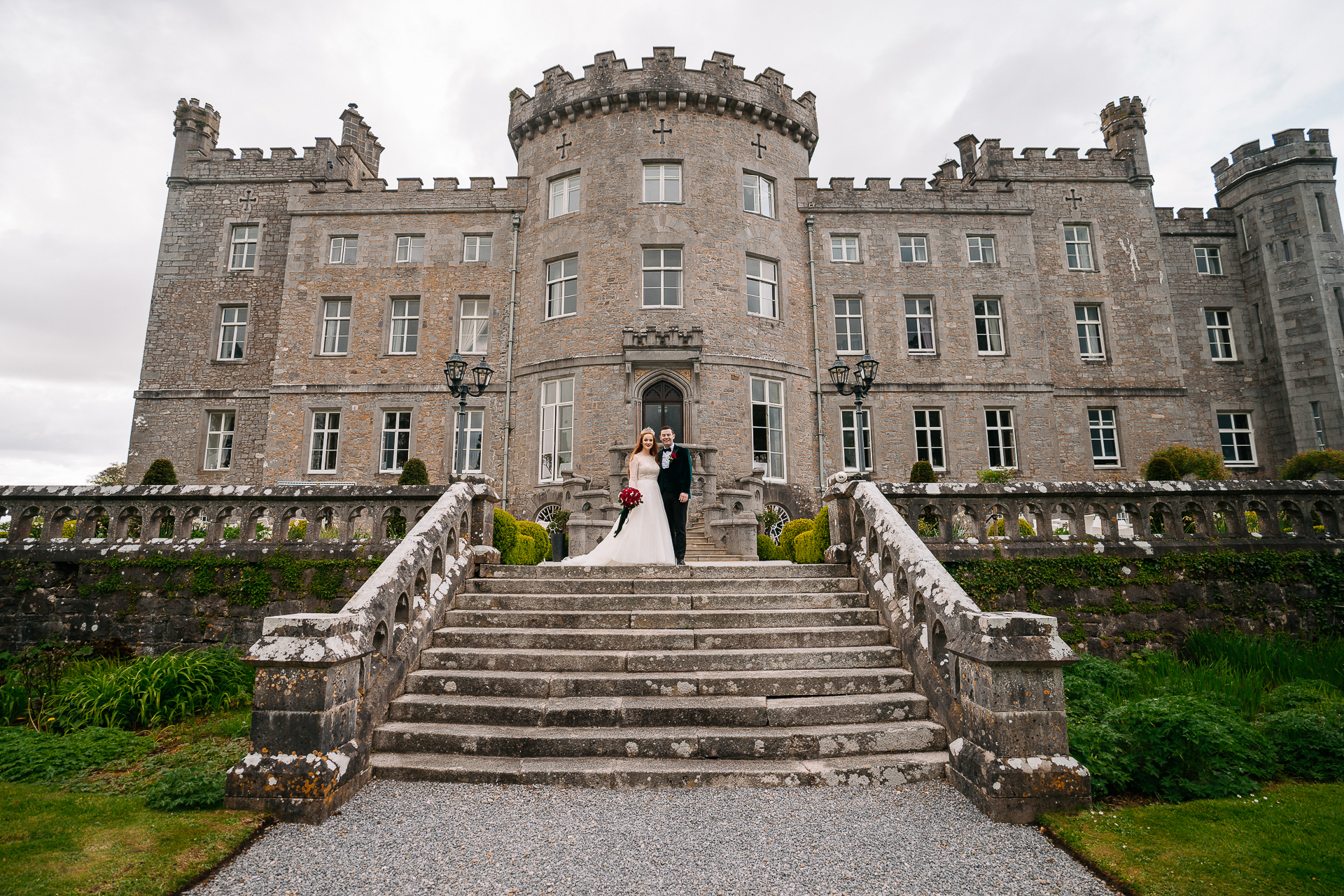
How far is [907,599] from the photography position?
614 centimetres

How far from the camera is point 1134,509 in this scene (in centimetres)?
809

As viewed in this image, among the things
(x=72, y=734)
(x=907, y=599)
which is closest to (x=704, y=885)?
(x=907, y=599)

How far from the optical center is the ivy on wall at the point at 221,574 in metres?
8.05

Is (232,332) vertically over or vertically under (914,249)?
under

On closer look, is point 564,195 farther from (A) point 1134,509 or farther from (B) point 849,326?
(A) point 1134,509

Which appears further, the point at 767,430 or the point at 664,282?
the point at 664,282

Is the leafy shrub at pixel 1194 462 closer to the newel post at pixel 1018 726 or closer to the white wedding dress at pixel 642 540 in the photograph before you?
the white wedding dress at pixel 642 540

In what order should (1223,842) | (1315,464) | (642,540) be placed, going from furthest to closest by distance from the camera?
(1315,464)
(642,540)
(1223,842)

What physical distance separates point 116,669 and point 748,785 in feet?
23.3

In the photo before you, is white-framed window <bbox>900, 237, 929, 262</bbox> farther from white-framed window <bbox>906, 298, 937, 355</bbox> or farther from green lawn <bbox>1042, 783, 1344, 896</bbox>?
green lawn <bbox>1042, 783, 1344, 896</bbox>

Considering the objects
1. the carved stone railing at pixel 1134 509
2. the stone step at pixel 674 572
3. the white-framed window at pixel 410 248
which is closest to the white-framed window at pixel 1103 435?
the carved stone railing at pixel 1134 509

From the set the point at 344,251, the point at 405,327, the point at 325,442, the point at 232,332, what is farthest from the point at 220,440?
the point at 344,251

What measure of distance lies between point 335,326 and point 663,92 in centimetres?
1201

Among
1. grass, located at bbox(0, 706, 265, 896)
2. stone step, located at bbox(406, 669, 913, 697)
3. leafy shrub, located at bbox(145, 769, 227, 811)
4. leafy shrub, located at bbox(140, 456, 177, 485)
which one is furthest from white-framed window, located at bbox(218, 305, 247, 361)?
leafy shrub, located at bbox(145, 769, 227, 811)
